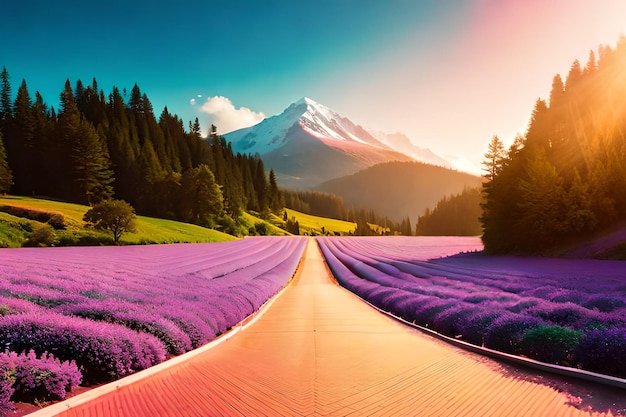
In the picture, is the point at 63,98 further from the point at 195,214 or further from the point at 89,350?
the point at 89,350

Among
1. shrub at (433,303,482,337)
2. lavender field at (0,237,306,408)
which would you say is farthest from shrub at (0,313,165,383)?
shrub at (433,303,482,337)

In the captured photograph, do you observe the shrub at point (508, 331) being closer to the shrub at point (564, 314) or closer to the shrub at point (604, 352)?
the shrub at point (564, 314)

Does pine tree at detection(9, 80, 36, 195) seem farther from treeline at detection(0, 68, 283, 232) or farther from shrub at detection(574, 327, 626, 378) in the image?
shrub at detection(574, 327, 626, 378)

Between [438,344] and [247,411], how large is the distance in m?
6.55

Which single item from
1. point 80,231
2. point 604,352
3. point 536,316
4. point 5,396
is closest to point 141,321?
point 5,396

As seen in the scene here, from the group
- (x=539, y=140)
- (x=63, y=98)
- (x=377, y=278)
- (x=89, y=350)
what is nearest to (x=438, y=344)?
(x=89, y=350)

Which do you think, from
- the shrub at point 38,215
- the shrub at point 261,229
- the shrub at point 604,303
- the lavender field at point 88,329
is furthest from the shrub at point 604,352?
the shrub at point 261,229

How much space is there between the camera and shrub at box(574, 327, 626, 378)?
6379mm

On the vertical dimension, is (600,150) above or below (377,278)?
above

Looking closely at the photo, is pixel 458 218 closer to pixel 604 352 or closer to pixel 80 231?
pixel 80 231

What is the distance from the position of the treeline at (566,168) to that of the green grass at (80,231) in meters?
47.9

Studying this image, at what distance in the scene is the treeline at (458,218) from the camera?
474 ft

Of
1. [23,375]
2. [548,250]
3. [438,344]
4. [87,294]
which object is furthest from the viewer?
[548,250]

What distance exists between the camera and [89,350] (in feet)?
20.0
